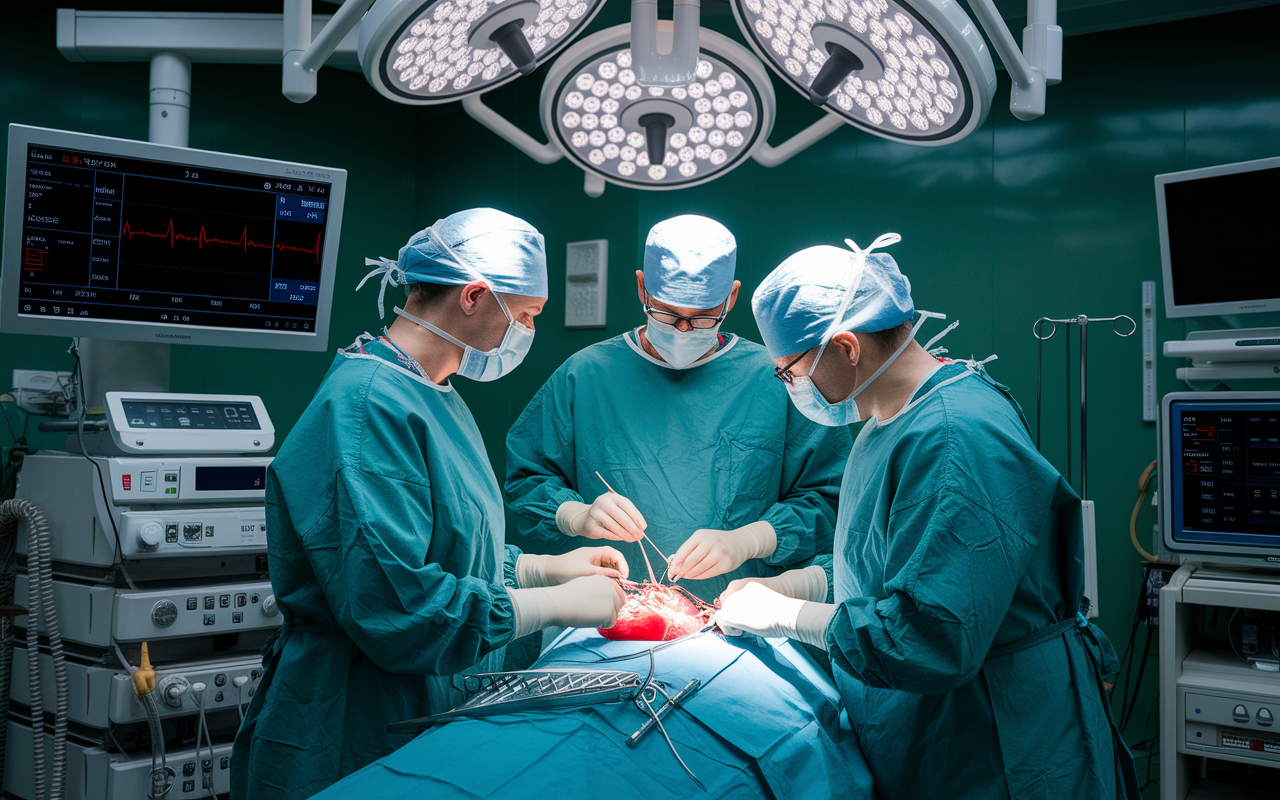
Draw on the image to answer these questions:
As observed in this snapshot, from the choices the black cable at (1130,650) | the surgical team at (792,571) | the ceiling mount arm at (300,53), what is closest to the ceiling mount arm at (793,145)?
the surgical team at (792,571)

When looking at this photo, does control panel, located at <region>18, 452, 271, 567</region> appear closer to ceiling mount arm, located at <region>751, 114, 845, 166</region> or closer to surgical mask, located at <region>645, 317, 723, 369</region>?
surgical mask, located at <region>645, 317, 723, 369</region>

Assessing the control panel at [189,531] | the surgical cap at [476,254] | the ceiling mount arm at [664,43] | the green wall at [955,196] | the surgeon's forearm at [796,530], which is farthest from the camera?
the green wall at [955,196]

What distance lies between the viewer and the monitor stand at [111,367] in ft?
8.13

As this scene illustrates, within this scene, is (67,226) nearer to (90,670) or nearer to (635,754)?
(90,670)

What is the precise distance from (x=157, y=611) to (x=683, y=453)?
4.13ft

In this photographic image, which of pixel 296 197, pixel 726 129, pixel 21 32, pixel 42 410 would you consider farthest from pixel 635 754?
pixel 21 32

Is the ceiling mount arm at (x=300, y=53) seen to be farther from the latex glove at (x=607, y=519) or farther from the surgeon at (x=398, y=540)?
the latex glove at (x=607, y=519)

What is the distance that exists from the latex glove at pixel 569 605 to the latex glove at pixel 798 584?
0.32 m

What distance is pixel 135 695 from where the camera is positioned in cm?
212

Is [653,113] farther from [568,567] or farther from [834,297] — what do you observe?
[568,567]

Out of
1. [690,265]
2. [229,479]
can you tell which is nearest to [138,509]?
[229,479]

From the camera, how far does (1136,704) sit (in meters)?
2.90

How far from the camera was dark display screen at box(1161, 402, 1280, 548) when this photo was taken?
2318 millimetres

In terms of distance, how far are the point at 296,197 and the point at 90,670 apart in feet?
4.16
